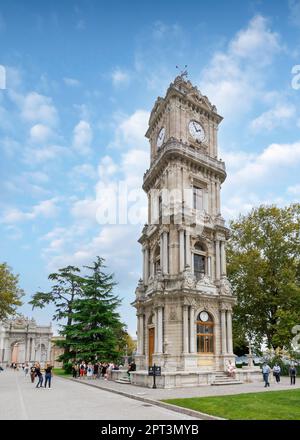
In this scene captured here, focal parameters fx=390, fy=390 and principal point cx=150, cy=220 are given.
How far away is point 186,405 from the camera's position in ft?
44.8

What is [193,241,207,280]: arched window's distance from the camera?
30.2 m

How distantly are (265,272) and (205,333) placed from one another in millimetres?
12774

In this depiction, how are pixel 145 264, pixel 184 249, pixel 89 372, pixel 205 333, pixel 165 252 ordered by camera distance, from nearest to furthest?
pixel 205 333 → pixel 184 249 → pixel 165 252 → pixel 89 372 → pixel 145 264

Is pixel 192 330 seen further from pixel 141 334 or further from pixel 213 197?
pixel 213 197

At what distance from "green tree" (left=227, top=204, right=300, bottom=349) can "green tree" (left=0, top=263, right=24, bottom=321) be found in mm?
21226

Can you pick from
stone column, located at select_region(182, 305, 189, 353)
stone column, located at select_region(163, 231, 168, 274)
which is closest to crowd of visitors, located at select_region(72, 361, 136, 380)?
stone column, located at select_region(182, 305, 189, 353)

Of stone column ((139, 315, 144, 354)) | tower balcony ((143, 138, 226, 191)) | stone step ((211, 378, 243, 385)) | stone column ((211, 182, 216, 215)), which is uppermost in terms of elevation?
tower balcony ((143, 138, 226, 191))

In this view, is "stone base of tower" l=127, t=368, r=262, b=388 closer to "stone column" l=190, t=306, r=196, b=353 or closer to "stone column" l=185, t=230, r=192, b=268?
→ "stone column" l=190, t=306, r=196, b=353

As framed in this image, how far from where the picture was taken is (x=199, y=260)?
101ft

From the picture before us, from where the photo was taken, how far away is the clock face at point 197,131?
3391cm

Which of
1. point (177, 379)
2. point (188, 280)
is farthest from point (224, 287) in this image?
point (177, 379)

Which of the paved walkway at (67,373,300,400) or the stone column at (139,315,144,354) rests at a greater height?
the stone column at (139,315,144,354)
